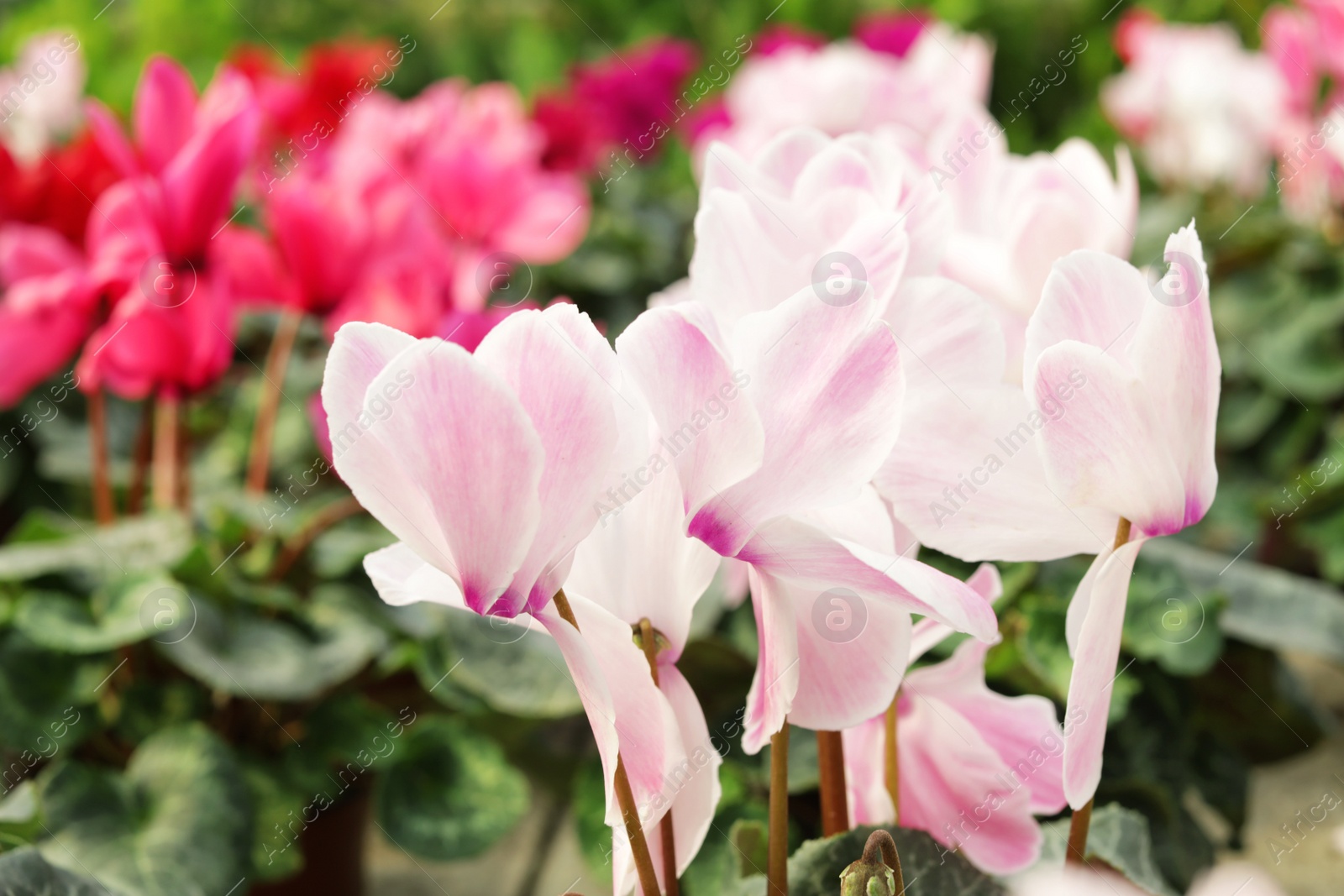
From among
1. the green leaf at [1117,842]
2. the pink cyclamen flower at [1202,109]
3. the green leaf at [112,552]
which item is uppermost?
the green leaf at [112,552]

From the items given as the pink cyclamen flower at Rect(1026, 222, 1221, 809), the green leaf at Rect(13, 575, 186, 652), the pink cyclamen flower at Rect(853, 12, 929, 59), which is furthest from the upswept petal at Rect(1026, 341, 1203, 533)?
the pink cyclamen flower at Rect(853, 12, 929, 59)

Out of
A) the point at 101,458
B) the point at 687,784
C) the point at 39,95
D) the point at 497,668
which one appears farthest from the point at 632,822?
the point at 39,95

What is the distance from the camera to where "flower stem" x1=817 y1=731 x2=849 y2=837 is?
478 millimetres

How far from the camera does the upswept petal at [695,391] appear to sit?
1.13 feet

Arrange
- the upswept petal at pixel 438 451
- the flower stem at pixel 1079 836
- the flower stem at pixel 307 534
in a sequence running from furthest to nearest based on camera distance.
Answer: the flower stem at pixel 307 534 < the flower stem at pixel 1079 836 < the upswept petal at pixel 438 451

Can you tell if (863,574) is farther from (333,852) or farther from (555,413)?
(333,852)

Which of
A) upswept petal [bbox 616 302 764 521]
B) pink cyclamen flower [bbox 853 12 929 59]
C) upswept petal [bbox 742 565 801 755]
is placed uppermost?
upswept petal [bbox 616 302 764 521]

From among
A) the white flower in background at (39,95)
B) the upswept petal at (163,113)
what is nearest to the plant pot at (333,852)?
the upswept petal at (163,113)

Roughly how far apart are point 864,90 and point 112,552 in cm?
104

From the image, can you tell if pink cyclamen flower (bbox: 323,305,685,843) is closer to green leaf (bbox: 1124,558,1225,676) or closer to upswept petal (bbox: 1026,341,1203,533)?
upswept petal (bbox: 1026,341,1203,533)

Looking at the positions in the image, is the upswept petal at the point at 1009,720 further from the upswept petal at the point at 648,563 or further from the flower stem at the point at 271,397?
the flower stem at the point at 271,397

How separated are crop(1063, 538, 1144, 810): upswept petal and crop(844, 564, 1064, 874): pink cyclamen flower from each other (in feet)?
0.34

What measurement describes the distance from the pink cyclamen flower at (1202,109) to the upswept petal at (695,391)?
6.63ft

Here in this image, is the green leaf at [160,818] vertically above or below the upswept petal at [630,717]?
below
